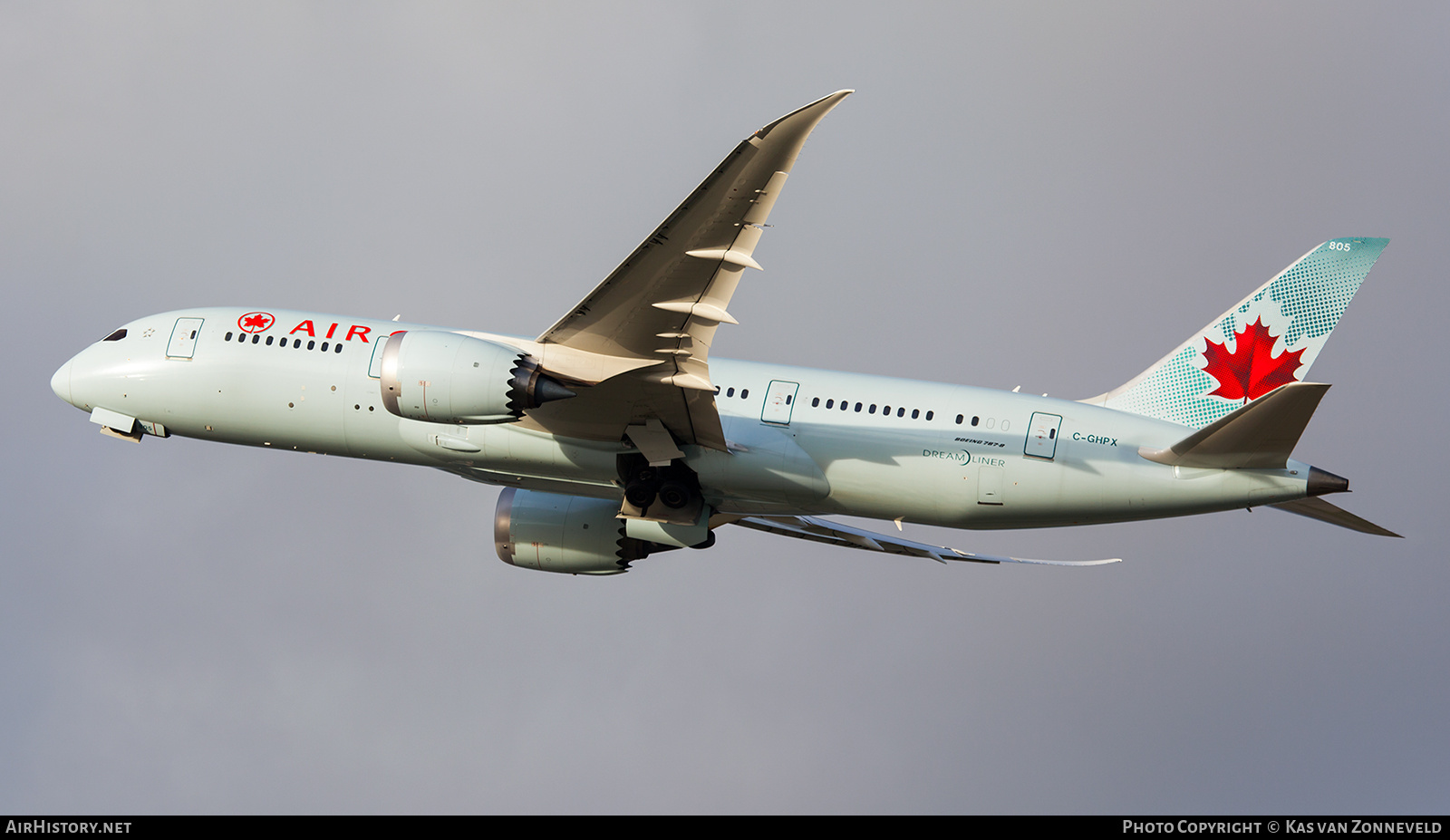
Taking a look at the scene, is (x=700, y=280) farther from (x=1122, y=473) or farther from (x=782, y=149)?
(x=1122, y=473)

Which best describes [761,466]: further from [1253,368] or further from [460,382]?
[1253,368]

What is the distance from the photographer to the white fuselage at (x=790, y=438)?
27.6m

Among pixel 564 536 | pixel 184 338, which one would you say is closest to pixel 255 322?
pixel 184 338

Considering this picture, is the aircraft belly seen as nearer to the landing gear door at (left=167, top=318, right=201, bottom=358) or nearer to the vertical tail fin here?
the vertical tail fin

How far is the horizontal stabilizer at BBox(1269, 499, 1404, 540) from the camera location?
27859 millimetres

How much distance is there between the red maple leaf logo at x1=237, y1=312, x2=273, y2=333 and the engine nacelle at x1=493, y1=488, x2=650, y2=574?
6.63 meters

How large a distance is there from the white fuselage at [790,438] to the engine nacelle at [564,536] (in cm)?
254

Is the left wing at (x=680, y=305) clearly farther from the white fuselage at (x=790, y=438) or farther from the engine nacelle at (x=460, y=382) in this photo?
the white fuselage at (x=790, y=438)

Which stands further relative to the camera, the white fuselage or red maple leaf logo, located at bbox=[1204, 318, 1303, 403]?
red maple leaf logo, located at bbox=[1204, 318, 1303, 403]

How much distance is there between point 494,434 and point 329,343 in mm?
3883

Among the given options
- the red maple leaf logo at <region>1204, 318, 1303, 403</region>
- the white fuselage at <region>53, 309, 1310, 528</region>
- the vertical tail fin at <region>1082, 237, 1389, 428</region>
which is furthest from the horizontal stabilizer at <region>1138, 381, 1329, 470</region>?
the red maple leaf logo at <region>1204, 318, 1303, 403</region>

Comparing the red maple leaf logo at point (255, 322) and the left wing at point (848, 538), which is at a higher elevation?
the red maple leaf logo at point (255, 322)

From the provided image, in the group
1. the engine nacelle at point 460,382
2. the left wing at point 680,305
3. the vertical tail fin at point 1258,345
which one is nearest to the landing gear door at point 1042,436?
the vertical tail fin at point 1258,345

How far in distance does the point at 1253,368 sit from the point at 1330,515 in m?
3.48
